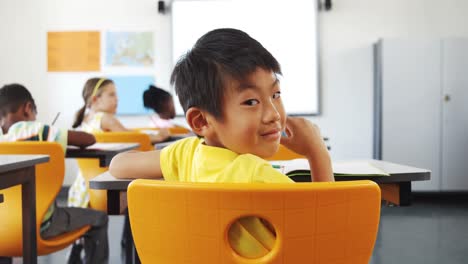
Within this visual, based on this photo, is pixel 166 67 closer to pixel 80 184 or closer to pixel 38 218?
pixel 80 184

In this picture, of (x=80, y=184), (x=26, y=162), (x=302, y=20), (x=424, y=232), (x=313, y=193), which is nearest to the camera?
(x=313, y=193)

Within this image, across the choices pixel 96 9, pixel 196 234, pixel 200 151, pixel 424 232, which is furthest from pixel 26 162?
pixel 96 9

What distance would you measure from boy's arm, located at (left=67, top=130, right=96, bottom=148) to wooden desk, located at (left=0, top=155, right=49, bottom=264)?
1.32ft

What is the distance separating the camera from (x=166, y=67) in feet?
16.8

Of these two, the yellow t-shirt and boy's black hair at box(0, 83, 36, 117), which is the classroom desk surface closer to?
the yellow t-shirt

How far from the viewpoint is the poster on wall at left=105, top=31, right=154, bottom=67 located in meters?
5.09

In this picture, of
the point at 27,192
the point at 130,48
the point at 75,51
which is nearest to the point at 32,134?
the point at 27,192

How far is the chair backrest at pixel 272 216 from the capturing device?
57cm

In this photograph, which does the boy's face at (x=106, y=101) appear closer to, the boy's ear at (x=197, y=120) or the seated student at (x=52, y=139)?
the seated student at (x=52, y=139)

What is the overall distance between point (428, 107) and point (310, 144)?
3.96 metres

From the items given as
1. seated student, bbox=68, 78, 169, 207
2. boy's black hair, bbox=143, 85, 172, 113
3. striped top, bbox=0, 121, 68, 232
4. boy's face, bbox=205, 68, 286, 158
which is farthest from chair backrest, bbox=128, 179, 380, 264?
boy's black hair, bbox=143, 85, 172, 113

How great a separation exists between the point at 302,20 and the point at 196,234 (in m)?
4.61

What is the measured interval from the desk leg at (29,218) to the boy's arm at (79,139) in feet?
1.32

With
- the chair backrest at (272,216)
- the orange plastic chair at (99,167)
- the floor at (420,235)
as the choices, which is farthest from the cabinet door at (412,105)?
the chair backrest at (272,216)
